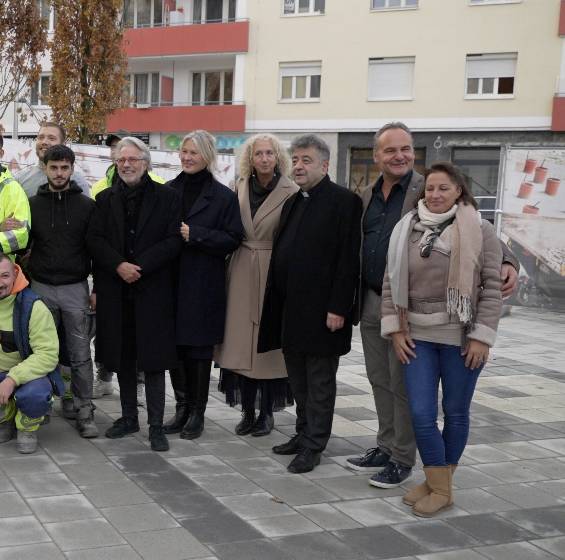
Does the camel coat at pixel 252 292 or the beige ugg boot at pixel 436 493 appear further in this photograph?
the camel coat at pixel 252 292

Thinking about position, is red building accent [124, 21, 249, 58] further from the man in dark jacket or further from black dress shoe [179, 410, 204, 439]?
black dress shoe [179, 410, 204, 439]

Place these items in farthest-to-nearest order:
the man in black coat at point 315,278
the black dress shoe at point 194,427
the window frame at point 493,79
→ the window frame at point 493,79, the black dress shoe at point 194,427, the man in black coat at point 315,278

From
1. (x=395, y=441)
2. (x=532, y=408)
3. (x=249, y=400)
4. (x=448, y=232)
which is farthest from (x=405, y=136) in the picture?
(x=532, y=408)

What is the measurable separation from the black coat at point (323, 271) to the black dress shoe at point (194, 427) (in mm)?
1047

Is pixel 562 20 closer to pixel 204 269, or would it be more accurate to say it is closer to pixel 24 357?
pixel 204 269

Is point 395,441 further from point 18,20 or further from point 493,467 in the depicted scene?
point 18,20

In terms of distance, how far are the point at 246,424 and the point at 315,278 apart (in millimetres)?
1455

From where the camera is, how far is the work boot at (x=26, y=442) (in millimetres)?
4891

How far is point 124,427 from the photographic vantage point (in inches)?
212

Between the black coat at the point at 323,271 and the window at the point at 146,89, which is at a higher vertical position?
the window at the point at 146,89

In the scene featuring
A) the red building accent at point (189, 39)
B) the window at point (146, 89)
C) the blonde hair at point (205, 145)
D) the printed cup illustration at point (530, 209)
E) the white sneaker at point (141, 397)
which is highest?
the red building accent at point (189, 39)

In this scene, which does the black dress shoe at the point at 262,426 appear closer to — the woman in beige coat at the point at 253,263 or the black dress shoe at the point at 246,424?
the black dress shoe at the point at 246,424

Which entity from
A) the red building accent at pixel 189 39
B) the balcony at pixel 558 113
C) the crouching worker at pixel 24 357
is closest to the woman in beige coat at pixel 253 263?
the crouching worker at pixel 24 357

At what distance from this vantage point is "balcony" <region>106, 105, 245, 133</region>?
87.3 feet
